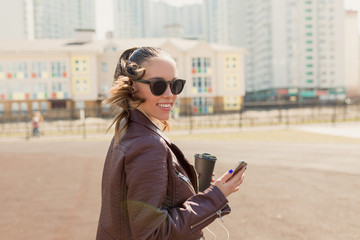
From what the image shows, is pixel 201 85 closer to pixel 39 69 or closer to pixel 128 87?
pixel 39 69

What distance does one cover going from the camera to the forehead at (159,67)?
69.7 inches

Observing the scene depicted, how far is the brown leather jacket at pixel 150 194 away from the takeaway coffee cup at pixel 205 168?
0.53 feet

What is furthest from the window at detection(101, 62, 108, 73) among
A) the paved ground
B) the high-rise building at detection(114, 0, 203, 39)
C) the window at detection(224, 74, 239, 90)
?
the high-rise building at detection(114, 0, 203, 39)

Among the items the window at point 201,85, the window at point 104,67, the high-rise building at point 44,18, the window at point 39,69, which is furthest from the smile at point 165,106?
the high-rise building at point 44,18

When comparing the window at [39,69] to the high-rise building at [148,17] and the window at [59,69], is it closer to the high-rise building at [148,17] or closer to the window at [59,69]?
the window at [59,69]

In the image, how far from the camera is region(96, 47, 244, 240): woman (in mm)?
1566

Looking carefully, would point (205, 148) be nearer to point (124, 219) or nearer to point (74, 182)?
point (74, 182)

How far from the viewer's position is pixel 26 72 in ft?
152

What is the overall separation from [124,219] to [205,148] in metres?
12.9

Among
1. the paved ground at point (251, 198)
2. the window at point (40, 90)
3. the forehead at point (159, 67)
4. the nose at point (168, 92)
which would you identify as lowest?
the paved ground at point (251, 198)

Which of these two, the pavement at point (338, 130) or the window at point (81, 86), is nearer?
the pavement at point (338, 130)

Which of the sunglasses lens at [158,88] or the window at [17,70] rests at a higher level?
the window at [17,70]

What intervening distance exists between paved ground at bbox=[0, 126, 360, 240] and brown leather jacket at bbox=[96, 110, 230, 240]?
3089 millimetres

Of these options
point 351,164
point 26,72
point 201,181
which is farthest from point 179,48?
point 201,181
